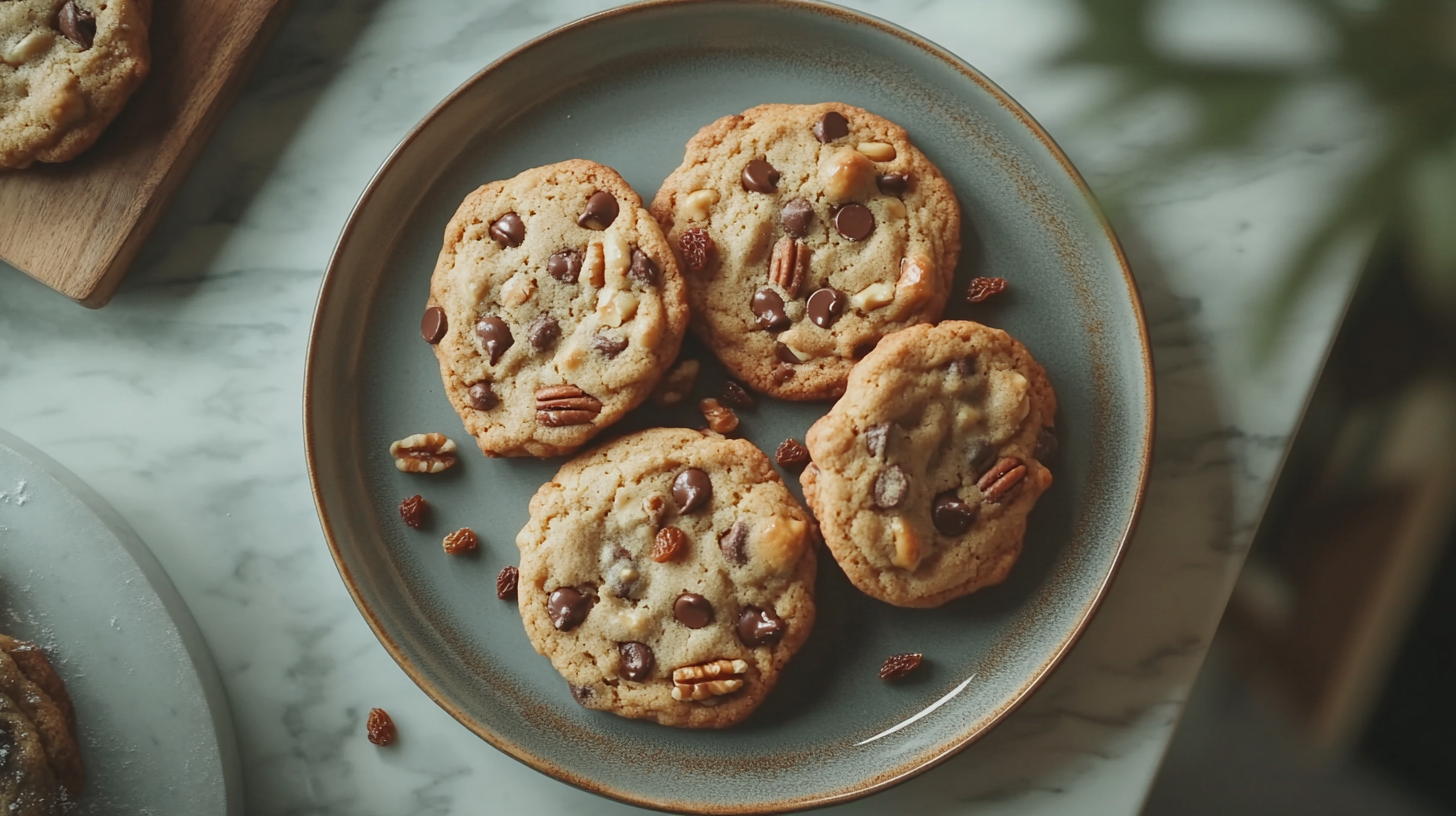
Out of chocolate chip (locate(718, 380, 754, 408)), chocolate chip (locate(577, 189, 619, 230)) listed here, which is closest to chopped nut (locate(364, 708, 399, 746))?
chocolate chip (locate(718, 380, 754, 408))

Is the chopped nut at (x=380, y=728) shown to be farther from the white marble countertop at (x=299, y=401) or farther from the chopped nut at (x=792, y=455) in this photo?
the chopped nut at (x=792, y=455)

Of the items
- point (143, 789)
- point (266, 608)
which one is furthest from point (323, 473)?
point (143, 789)

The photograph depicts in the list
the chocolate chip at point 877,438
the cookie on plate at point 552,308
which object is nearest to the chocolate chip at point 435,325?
the cookie on plate at point 552,308

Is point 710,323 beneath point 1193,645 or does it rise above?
above

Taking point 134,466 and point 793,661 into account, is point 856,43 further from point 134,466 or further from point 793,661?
point 134,466

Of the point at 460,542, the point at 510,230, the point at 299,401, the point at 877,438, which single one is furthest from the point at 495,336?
the point at 877,438

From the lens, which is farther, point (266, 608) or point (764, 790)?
point (266, 608)
